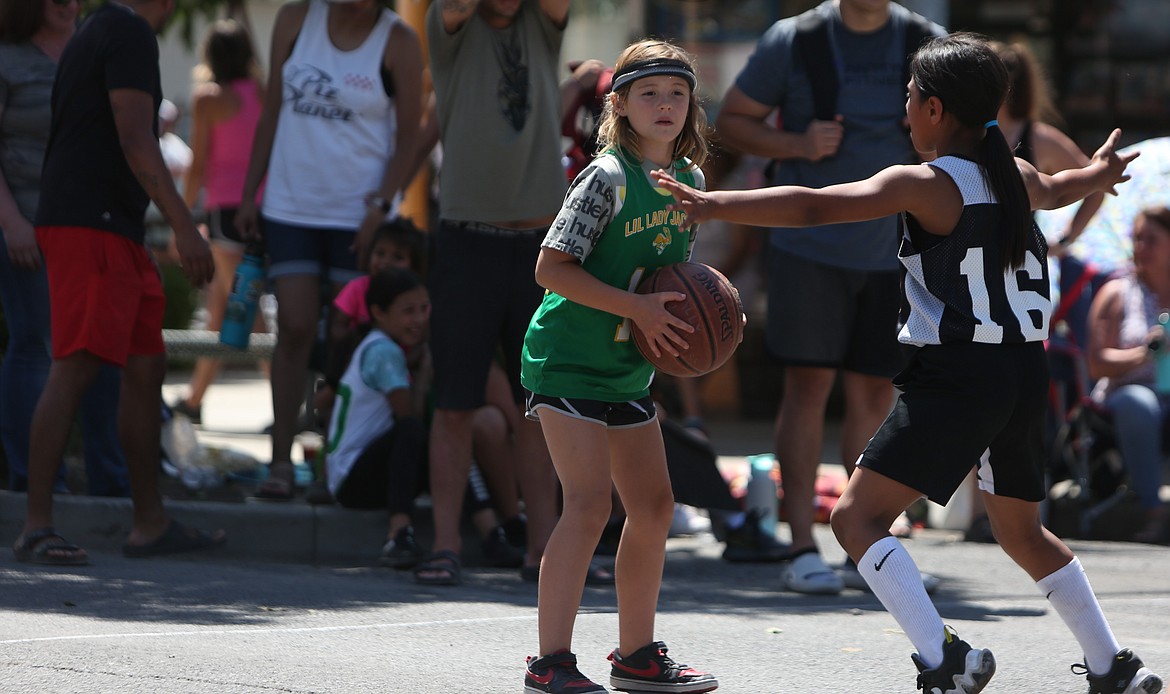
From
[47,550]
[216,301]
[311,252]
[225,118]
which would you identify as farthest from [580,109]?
[216,301]

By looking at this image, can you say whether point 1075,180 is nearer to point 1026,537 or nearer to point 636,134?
point 1026,537

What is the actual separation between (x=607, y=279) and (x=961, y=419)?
39.2 inches

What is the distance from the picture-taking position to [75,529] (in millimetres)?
6688

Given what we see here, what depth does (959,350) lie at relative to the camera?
173 inches

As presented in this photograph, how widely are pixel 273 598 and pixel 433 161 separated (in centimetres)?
398

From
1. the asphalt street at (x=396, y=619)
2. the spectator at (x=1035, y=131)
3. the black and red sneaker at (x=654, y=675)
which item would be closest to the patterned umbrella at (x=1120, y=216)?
the spectator at (x=1035, y=131)

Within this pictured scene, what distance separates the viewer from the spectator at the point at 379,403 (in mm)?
6797

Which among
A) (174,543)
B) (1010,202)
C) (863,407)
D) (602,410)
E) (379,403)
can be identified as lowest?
(174,543)

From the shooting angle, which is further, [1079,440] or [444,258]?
[1079,440]

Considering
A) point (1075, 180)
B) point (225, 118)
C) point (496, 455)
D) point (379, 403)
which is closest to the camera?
point (1075, 180)

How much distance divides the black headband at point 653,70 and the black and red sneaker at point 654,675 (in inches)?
60.7

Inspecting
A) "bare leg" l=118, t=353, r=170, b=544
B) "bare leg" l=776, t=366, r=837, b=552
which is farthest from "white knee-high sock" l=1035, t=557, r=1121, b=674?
"bare leg" l=118, t=353, r=170, b=544

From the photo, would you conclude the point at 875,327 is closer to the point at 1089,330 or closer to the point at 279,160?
the point at 1089,330

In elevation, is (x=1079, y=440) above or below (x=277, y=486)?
above
